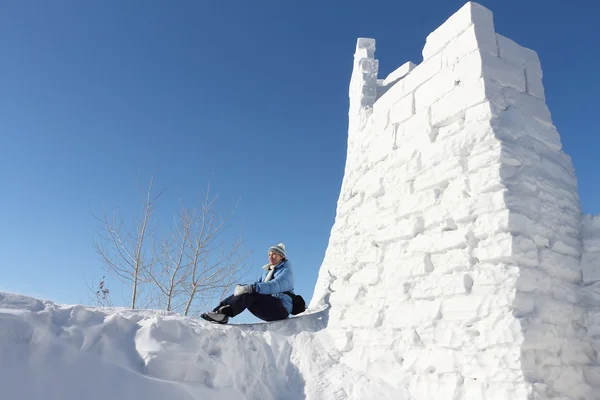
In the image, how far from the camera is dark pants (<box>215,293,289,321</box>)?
382cm

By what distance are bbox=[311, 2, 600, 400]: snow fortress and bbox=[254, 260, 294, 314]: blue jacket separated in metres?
0.62

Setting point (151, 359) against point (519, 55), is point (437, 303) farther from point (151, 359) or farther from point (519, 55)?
point (519, 55)

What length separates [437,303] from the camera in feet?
8.87

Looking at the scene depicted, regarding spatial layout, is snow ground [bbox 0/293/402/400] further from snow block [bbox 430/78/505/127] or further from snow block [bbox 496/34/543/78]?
snow block [bbox 496/34/543/78]

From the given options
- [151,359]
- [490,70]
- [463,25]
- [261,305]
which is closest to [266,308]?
[261,305]

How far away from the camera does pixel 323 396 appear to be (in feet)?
9.74

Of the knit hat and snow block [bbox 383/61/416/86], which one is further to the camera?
snow block [bbox 383/61/416/86]

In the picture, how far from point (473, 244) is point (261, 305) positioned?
6.95 ft

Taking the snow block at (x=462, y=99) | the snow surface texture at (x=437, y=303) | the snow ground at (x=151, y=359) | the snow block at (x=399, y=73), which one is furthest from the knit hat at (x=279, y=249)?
the snow block at (x=399, y=73)

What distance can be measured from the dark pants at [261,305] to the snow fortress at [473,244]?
535mm

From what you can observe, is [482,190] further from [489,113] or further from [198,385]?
[198,385]

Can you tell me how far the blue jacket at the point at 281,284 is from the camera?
400cm

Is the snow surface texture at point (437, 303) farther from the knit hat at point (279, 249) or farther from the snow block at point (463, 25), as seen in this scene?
the knit hat at point (279, 249)

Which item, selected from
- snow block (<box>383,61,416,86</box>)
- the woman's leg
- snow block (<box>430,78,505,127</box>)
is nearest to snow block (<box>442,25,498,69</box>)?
snow block (<box>430,78,505,127</box>)
